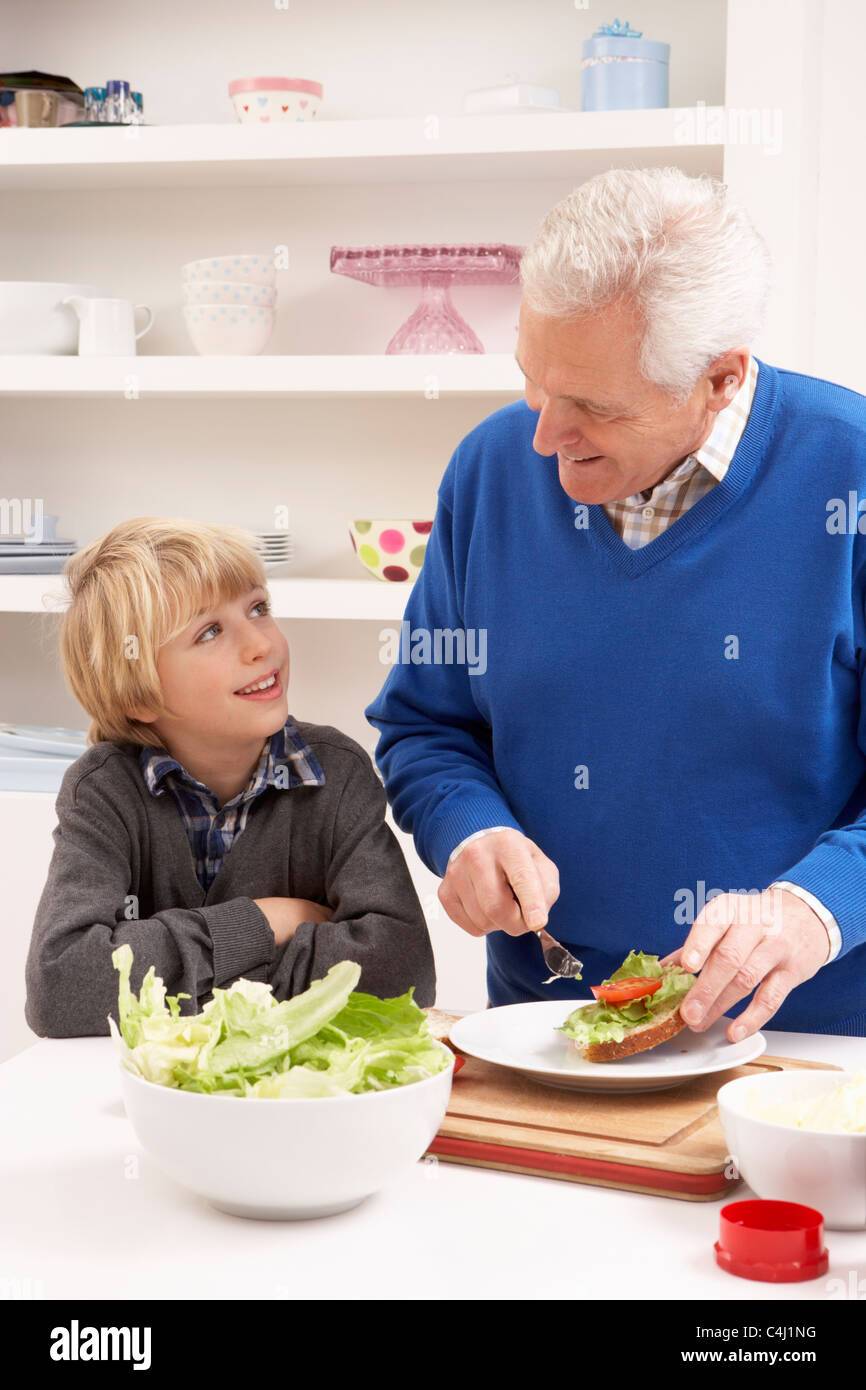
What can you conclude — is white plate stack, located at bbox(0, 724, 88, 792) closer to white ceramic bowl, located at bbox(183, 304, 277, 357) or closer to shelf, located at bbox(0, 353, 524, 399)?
shelf, located at bbox(0, 353, 524, 399)

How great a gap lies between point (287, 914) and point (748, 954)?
1.78 ft

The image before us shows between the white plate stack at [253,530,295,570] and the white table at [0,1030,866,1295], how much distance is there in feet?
6.20

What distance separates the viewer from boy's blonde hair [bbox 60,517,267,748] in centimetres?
153

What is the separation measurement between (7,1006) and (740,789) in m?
1.78

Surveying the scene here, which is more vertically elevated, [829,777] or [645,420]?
[645,420]

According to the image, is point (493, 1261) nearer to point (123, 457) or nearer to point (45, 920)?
point (45, 920)

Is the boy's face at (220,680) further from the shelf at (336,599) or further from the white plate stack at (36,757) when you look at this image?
the white plate stack at (36,757)

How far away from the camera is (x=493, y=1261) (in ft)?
2.71

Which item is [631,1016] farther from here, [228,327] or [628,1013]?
[228,327]

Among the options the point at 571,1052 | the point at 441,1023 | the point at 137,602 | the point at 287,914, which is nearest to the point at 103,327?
the point at 137,602

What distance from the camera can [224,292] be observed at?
2.65 m

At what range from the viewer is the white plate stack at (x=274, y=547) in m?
2.81

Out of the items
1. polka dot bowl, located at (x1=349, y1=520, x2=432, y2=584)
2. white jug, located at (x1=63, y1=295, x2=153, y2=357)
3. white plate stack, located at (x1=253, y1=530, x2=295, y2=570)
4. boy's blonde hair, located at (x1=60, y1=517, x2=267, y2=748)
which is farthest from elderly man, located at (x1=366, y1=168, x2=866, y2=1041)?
white jug, located at (x1=63, y1=295, x2=153, y2=357)
